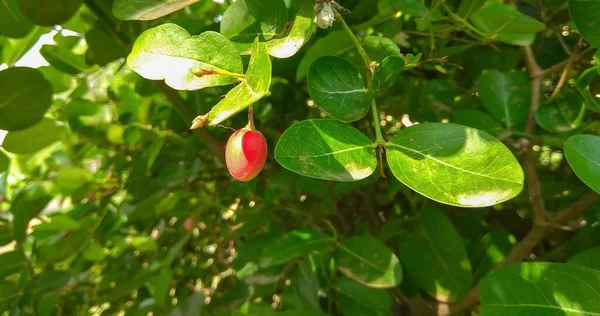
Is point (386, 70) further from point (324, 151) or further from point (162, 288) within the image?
point (162, 288)

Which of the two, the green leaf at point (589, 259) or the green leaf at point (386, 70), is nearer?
the green leaf at point (386, 70)

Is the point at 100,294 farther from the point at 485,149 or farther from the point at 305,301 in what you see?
the point at 485,149

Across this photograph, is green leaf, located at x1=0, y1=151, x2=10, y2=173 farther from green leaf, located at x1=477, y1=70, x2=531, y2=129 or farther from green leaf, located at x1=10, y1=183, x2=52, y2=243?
green leaf, located at x1=477, y1=70, x2=531, y2=129

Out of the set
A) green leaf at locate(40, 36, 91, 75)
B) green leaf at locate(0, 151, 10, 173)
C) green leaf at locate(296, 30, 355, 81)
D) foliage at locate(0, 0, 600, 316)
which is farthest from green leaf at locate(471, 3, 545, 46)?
green leaf at locate(0, 151, 10, 173)

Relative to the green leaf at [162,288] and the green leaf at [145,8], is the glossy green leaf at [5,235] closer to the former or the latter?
the green leaf at [162,288]

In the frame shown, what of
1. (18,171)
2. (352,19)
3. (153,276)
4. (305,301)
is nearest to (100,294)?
(153,276)

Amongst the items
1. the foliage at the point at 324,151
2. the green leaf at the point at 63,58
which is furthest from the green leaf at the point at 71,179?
the green leaf at the point at 63,58
